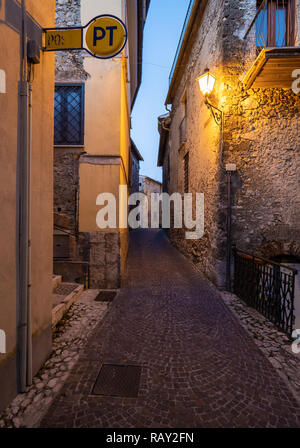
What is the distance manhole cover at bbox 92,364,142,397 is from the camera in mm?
2208

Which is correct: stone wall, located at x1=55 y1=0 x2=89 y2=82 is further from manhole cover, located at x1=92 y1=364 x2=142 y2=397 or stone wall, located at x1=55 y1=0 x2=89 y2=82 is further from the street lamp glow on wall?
manhole cover, located at x1=92 y1=364 x2=142 y2=397

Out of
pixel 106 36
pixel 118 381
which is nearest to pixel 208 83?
pixel 106 36

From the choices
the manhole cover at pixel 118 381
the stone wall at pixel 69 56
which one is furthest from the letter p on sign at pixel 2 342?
the stone wall at pixel 69 56

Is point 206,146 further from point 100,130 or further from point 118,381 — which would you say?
point 118,381

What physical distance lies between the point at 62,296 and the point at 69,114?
14.5 ft

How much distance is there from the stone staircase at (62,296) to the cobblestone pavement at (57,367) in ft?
0.40

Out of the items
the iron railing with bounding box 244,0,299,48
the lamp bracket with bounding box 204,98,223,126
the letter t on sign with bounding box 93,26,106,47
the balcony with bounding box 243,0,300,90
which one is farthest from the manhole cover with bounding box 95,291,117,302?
the iron railing with bounding box 244,0,299,48

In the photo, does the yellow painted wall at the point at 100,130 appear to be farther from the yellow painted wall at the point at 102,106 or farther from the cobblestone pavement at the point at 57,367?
the cobblestone pavement at the point at 57,367

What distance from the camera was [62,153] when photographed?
5.43m

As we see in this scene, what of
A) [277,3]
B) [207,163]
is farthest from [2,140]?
[277,3]

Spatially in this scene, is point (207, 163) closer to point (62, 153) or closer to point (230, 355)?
point (62, 153)

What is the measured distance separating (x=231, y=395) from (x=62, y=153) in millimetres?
5618

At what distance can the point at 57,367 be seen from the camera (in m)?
2.57

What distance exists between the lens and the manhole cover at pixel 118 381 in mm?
2208
